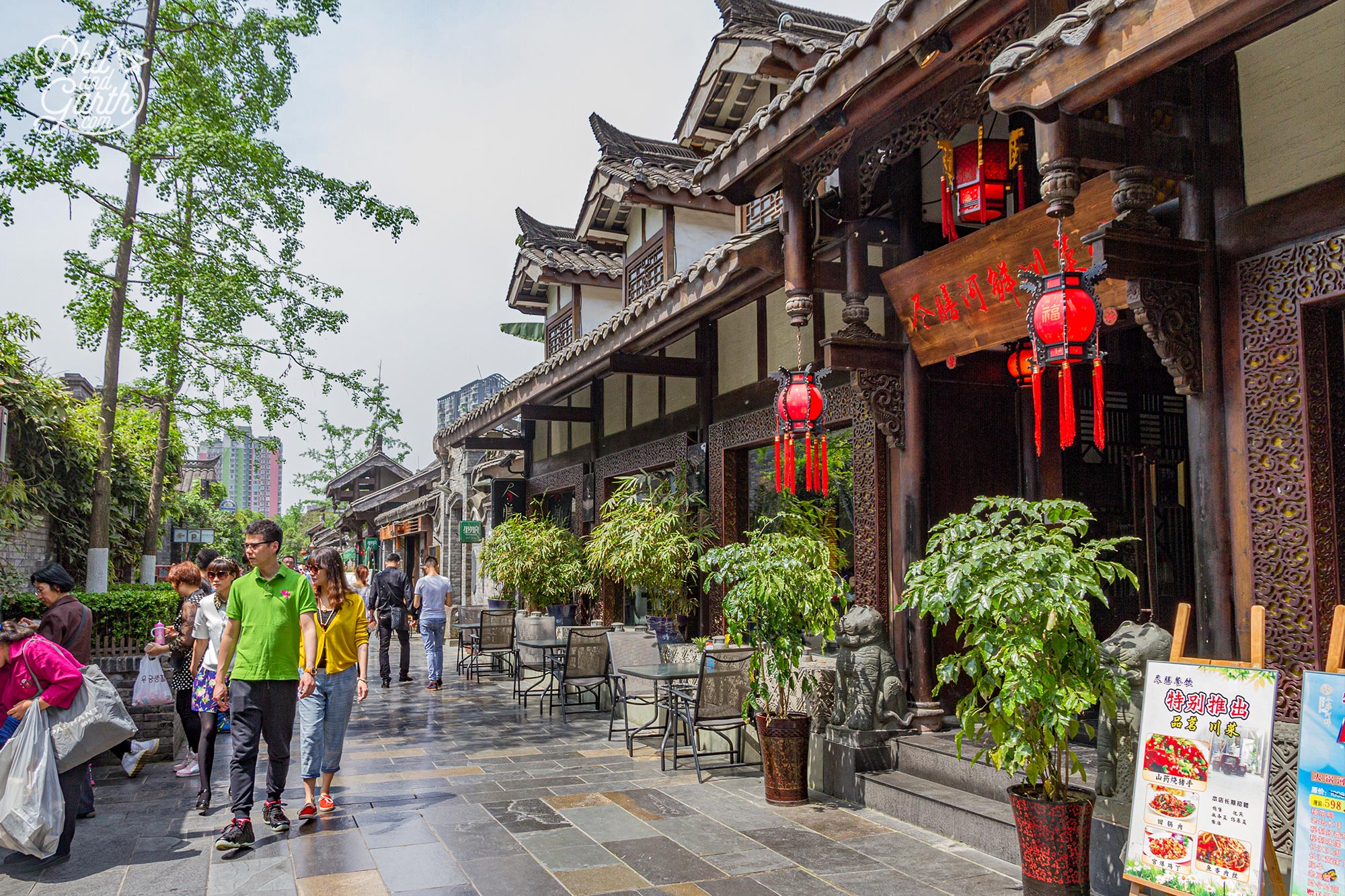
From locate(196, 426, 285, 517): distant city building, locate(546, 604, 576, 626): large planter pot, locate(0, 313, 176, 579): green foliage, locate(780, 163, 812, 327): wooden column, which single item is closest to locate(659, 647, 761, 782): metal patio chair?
locate(780, 163, 812, 327): wooden column

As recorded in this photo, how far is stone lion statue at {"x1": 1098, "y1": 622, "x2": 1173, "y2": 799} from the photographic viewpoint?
4.26 meters

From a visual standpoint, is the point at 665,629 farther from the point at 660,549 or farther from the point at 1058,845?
the point at 1058,845

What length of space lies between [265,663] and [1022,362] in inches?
197

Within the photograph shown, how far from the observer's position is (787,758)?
613 cm

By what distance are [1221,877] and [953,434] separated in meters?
3.61

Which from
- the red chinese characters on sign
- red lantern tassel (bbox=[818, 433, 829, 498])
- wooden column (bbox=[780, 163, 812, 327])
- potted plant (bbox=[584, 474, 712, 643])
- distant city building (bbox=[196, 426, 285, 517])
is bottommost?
potted plant (bbox=[584, 474, 712, 643])

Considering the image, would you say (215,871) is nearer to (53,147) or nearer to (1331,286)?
(1331,286)

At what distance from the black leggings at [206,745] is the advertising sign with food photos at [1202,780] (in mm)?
5155

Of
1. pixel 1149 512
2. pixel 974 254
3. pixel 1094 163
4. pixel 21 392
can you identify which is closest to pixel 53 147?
pixel 21 392

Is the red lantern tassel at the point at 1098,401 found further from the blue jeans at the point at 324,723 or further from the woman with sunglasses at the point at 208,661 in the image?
the woman with sunglasses at the point at 208,661

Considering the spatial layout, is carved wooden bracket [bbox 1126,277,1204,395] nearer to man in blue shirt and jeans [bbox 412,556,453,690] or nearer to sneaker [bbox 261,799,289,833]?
sneaker [bbox 261,799,289,833]

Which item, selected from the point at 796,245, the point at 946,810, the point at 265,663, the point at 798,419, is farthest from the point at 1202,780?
the point at 265,663

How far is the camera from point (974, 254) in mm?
5707

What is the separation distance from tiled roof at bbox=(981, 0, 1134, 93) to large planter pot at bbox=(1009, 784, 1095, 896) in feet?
10.1
